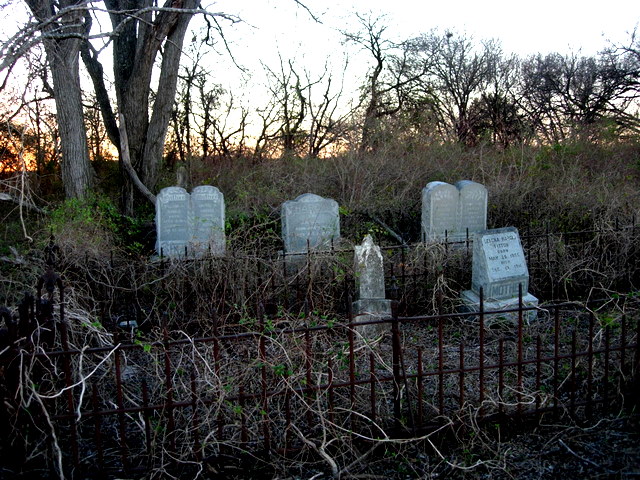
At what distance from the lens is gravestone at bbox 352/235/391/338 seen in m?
6.06

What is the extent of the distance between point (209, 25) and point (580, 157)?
9268 millimetres

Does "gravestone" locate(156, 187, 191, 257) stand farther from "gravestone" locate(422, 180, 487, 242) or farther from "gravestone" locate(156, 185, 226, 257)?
"gravestone" locate(422, 180, 487, 242)

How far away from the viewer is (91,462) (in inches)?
138

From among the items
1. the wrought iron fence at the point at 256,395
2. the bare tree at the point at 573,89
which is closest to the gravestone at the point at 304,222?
the wrought iron fence at the point at 256,395

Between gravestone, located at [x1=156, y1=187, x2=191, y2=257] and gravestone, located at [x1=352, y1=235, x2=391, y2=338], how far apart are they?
13.3 ft

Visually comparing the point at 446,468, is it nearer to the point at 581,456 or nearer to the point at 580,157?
the point at 581,456

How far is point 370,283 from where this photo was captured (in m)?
6.15

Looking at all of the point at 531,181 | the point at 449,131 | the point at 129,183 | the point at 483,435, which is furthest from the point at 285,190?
the point at 483,435

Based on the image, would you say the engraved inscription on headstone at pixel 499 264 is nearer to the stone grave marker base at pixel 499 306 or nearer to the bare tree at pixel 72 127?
the stone grave marker base at pixel 499 306

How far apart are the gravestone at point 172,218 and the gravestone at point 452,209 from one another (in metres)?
3.93

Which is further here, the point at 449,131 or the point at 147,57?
the point at 449,131

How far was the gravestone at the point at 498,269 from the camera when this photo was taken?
21.7 ft

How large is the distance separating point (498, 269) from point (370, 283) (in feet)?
5.39

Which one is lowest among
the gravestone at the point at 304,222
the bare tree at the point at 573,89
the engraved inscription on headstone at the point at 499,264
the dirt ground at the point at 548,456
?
the dirt ground at the point at 548,456
